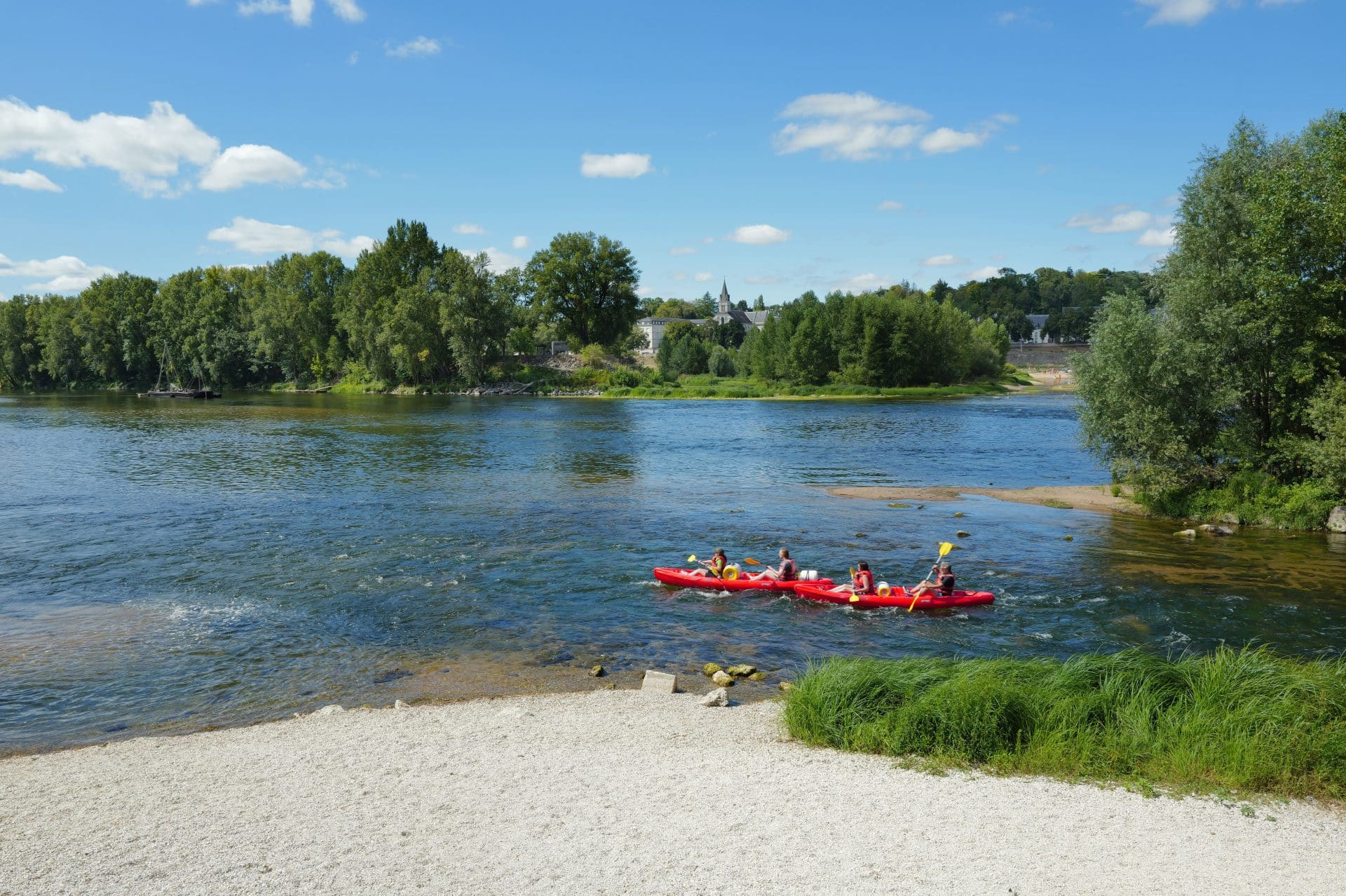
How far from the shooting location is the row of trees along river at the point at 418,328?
112438 millimetres

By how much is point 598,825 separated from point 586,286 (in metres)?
116

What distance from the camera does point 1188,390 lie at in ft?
94.4

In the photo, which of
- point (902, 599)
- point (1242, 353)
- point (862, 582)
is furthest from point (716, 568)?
point (1242, 353)

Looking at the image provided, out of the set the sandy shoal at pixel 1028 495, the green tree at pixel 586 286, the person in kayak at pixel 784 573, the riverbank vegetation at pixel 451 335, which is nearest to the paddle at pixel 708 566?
the person in kayak at pixel 784 573

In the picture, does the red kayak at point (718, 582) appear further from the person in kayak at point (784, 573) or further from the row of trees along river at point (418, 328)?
the row of trees along river at point (418, 328)

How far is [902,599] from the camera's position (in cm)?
1964

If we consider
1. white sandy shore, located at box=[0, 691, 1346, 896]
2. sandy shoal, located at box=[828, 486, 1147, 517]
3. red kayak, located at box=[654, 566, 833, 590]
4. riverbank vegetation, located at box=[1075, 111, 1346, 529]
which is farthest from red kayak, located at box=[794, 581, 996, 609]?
sandy shoal, located at box=[828, 486, 1147, 517]

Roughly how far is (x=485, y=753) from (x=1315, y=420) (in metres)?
26.3

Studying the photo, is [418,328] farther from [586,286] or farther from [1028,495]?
[1028,495]

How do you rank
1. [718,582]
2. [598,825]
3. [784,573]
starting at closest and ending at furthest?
1. [598,825]
2. [784,573]
3. [718,582]

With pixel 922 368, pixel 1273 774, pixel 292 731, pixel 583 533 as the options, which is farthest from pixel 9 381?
pixel 1273 774

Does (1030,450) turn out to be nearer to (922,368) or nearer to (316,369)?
(922,368)

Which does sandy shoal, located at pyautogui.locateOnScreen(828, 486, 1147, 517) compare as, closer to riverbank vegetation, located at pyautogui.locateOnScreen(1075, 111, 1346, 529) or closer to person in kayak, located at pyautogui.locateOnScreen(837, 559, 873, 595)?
riverbank vegetation, located at pyautogui.locateOnScreen(1075, 111, 1346, 529)

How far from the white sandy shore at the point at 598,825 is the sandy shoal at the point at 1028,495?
2410cm
